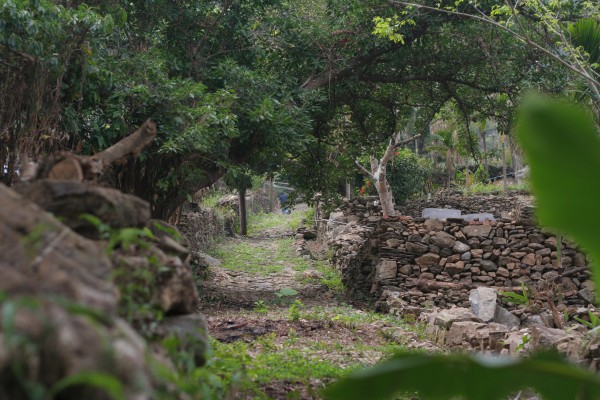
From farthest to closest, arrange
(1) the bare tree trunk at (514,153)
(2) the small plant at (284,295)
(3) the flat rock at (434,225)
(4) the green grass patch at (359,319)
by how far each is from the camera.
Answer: (1) the bare tree trunk at (514,153) → (3) the flat rock at (434,225) → (2) the small plant at (284,295) → (4) the green grass patch at (359,319)

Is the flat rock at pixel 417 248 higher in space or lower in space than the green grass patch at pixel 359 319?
higher

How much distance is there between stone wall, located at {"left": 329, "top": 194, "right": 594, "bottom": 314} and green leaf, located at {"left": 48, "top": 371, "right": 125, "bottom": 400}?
9.10m

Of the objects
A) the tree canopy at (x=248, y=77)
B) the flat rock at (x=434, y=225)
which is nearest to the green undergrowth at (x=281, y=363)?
the tree canopy at (x=248, y=77)

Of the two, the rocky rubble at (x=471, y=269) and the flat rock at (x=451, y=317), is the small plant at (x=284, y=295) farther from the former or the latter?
the flat rock at (x=451, y=317)

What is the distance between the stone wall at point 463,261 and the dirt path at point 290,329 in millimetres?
1111

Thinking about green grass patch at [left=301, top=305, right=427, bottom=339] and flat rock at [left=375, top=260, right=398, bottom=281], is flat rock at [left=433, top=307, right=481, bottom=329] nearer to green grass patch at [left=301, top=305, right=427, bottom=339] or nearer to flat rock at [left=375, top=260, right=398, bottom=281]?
green grass patch at [left=301, top=305, right=427, bottom=339]

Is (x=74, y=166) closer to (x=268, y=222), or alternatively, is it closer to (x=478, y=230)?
(x=478, y=230)

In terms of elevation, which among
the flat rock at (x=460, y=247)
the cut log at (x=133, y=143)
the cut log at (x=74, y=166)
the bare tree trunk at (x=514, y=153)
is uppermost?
the bare tree trunk at (x=514, y=153)

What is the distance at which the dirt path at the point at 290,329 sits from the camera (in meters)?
4.24

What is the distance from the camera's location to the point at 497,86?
39.3ft

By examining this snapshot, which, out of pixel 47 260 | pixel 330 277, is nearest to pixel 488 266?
pixel 330 277

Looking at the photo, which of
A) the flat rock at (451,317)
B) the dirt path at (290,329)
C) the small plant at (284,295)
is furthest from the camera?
the small plant at (284,295)

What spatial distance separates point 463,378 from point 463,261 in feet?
30.8

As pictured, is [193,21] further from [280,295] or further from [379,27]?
[280,295]
